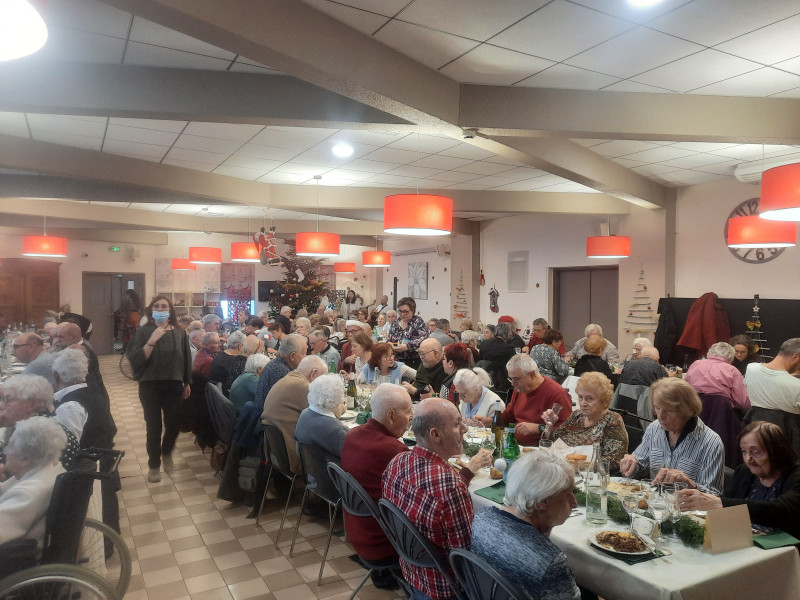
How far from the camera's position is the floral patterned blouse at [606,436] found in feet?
10.4

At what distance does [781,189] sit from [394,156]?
12.5 ft

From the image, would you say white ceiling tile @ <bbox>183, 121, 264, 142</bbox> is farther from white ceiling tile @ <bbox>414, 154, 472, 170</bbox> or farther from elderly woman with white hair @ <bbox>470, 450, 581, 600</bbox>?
elderly woman with white hair @ <bbox>470, 450, 581, 600</bbox>

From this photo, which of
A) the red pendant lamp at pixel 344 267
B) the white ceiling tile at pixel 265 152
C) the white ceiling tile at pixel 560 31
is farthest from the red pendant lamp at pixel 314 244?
the red pendant lamp at pixel 344 267

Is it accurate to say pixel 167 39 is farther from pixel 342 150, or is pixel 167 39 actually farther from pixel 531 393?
pixel 531 393

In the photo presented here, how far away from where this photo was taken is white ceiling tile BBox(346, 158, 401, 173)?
6.44 m

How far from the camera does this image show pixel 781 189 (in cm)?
325

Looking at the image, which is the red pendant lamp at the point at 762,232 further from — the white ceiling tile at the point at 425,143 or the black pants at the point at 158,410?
the black pants at the point at 158,410

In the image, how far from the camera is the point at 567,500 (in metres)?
Result: 1.85

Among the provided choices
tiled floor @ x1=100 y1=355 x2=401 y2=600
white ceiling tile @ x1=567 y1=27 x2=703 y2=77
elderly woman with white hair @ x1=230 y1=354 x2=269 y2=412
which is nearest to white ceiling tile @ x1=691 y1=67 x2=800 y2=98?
white ceiling tile @ x1=567 y1=27 x2=703 y2=77

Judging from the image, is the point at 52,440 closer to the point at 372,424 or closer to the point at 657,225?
the point at 372,424

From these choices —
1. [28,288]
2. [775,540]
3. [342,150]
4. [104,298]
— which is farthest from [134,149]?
[104,298]

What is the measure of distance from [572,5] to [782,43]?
1.42m

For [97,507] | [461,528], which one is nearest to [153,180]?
[97,507]

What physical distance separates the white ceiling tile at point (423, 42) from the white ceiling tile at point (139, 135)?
287 centimetres
